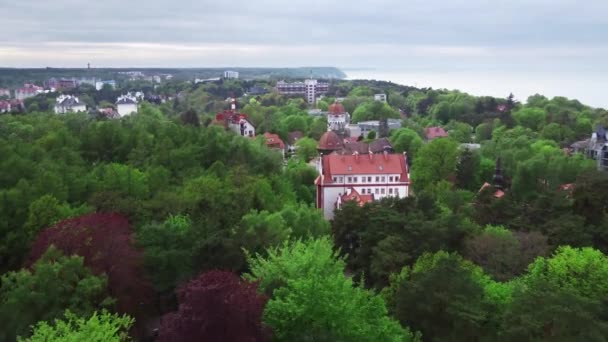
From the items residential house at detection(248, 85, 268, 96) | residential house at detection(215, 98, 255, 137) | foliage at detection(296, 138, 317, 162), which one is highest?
residential house at detection(248, 85, 268, 96)

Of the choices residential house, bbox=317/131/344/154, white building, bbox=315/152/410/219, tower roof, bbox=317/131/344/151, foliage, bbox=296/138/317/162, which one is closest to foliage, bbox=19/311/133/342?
white building, bbox=315/152/410/219

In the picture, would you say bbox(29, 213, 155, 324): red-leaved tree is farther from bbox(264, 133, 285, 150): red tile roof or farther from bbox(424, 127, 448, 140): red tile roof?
bbox(424, 127, 448, 140): red tile roof

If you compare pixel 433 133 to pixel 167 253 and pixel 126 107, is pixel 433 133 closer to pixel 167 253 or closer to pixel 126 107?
pixel 167 253

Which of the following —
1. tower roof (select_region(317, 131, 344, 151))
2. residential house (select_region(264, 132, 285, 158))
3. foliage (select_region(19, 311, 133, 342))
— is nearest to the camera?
foliage (select_region(19, 311, 133, 342))

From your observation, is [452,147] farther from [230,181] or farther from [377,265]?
[377,265]

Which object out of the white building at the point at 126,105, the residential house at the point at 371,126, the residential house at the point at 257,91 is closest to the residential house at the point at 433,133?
the residential house at the point at 371,126

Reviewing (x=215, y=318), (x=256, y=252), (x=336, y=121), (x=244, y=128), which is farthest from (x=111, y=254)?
(x=336, y=121)
